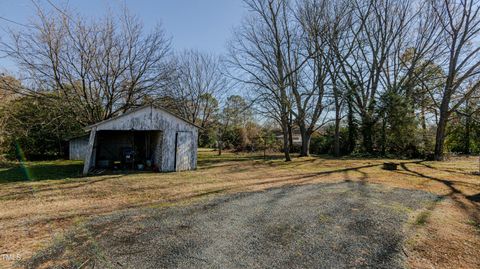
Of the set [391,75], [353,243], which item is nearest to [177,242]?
[353,243]

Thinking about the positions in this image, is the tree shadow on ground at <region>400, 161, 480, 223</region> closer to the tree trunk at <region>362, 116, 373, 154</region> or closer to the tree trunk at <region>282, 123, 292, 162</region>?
the tree trunk at <region>282, 123, 292, 162</region>

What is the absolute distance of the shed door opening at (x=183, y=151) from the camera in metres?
11.4

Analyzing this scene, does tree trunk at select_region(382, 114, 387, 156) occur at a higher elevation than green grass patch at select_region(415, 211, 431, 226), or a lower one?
higher

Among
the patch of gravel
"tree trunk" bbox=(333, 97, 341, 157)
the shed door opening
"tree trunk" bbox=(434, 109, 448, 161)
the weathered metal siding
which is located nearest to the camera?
the patch of gravel

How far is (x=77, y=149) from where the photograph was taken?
17.6 metres

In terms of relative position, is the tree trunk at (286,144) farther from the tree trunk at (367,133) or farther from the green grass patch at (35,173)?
the green grass patch at (35,173)

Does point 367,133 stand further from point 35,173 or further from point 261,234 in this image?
point 35,173

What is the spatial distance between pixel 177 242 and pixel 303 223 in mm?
2205

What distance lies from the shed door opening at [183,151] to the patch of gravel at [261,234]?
19.1ft

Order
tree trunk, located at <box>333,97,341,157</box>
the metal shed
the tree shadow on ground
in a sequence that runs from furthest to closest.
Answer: tree trunk, located at <box>333,97,341,157</box> < the metal shed < the tree shadow on ground

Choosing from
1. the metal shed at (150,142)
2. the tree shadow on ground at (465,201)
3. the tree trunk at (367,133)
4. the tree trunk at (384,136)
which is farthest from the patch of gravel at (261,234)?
the tree trunk at (367,133)

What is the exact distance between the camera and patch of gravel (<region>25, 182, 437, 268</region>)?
3098 millimetres

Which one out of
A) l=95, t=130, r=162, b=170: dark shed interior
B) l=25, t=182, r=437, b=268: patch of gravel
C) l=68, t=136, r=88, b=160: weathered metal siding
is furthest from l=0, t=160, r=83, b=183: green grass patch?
l=25, t=182, r=437, b=268: patch of gravel

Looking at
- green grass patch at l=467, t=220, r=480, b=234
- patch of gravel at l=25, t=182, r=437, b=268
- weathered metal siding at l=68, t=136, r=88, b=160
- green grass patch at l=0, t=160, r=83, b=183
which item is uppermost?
weathered metal siding at l=68, t=136, r=88, b=160
